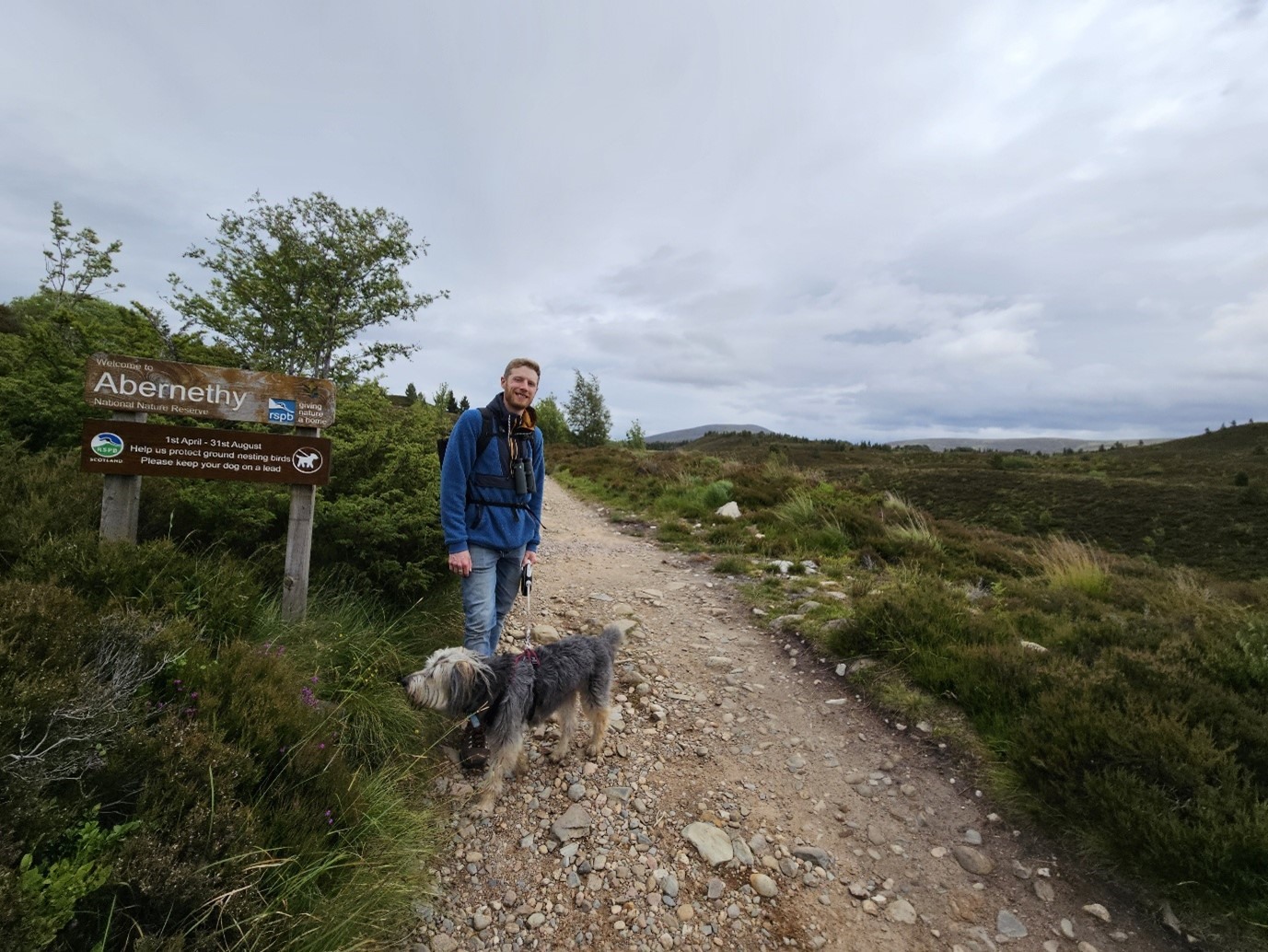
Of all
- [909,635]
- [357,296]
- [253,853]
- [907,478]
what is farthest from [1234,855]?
[907,478]

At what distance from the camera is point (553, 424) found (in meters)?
40.2

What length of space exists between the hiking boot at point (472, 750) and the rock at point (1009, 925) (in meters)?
3.08

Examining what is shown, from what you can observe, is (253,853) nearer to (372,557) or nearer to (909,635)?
(372,557)

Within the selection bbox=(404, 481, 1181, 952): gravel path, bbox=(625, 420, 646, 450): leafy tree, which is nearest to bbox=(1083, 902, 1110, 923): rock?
bbox=(404, 481, 1181, 952): gravel path

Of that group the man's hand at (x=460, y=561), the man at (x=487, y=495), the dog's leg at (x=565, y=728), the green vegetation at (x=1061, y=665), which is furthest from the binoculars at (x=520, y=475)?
the green vegetation at (x=1061, y=665)

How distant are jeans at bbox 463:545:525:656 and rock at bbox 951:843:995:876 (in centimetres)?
329

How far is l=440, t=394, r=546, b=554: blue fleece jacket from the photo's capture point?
381 cm

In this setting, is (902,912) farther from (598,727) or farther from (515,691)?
(515,691)

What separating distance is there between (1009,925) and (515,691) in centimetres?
300

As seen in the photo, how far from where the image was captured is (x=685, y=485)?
1545 centimetres

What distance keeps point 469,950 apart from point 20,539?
12.3 ft

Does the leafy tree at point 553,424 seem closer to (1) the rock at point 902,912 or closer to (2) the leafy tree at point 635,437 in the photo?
(2) the leafy tree at point 635,437

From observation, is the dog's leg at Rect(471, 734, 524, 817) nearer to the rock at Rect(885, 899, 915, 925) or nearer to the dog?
the dog

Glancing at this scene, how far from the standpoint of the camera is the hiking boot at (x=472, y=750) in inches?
145
